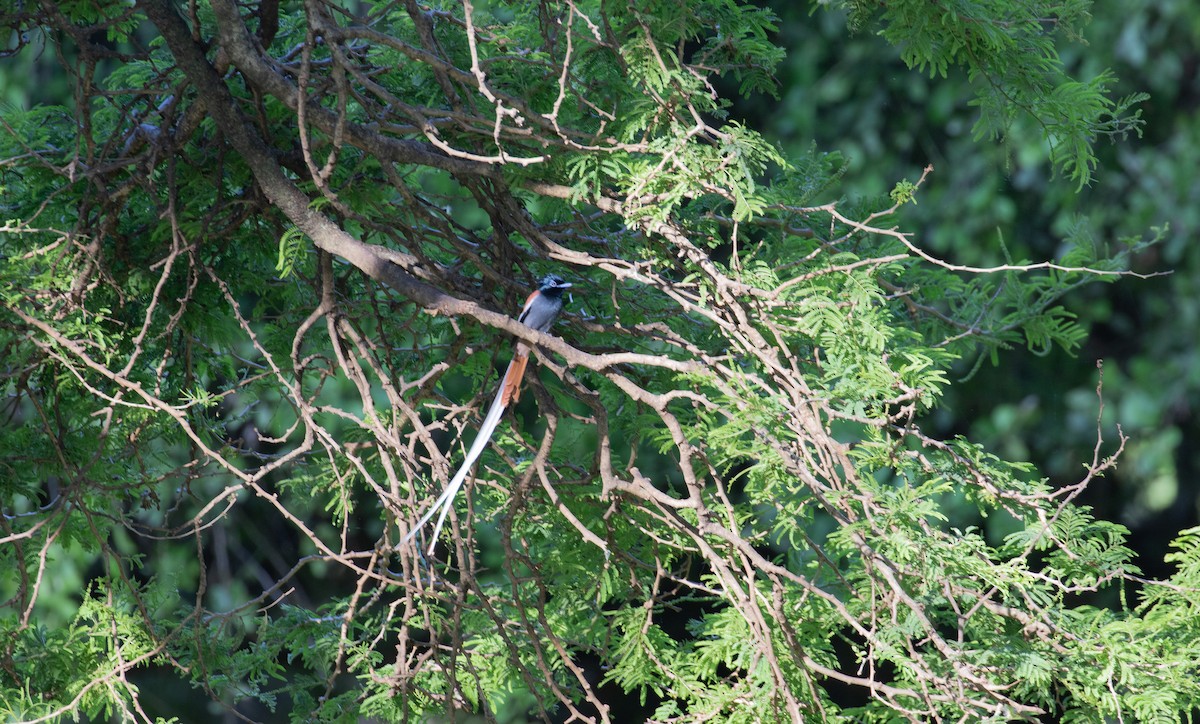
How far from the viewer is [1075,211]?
4020mm

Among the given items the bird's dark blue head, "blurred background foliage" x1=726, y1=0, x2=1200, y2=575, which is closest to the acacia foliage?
the bird's dark blue head

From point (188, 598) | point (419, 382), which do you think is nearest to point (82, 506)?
point (419, 382)

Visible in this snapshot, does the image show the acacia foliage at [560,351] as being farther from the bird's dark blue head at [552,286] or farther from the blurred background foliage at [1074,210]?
the blurred background foliage at [1074,210]

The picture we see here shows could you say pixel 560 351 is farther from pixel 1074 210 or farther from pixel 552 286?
pixel 1074 210

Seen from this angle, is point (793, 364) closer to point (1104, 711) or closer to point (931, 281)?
point (1104, 711)

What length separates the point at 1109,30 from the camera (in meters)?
3.97

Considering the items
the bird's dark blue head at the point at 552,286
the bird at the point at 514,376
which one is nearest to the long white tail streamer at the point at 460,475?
the bird at the point at 514,376

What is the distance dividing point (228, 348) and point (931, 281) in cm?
168

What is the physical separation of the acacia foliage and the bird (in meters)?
0.06

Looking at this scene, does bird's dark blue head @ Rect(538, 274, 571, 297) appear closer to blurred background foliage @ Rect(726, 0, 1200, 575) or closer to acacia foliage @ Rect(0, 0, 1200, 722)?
acacia foliage @ Rect(0, 0, 1200, 722)

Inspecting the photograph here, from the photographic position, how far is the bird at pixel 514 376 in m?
2.16

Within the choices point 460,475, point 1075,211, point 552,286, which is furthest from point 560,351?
point 1075,211

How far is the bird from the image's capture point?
7.07ft

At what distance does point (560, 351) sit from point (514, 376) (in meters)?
0.30
